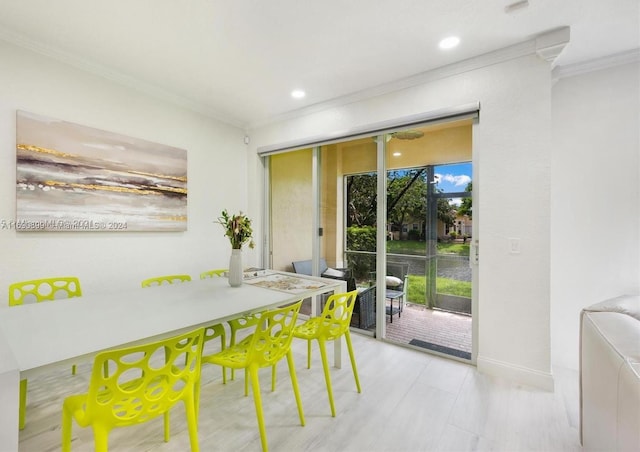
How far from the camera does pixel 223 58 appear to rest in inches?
100

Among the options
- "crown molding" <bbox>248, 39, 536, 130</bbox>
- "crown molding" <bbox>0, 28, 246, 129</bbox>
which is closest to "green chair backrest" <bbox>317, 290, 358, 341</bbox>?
"crown molding" <bbox>248, 39, 536, 130</bbox>

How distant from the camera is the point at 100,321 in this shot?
4.80 ft

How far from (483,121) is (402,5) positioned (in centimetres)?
115

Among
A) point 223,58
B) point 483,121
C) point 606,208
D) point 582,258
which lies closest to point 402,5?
point 483,121

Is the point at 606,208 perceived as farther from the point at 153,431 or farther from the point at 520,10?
the point at 153,431

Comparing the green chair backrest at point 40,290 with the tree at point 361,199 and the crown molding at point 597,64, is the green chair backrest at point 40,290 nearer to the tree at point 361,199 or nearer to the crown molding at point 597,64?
the tree at point 361,199

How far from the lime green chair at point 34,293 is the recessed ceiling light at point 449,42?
3.29 meters

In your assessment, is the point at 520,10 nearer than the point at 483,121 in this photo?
Yes

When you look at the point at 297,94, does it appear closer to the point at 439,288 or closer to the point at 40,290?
the point at 439,288

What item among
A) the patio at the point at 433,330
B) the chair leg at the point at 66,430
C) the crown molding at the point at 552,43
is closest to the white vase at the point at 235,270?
the chair leg at the point at 66,430

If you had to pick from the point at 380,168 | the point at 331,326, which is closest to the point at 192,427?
the point at 331,326

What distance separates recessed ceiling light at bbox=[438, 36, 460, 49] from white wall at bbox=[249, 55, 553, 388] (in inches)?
13.5

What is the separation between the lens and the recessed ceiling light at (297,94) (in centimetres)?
316

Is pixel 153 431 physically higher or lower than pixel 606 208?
lower
